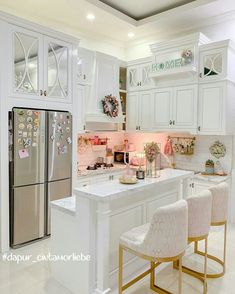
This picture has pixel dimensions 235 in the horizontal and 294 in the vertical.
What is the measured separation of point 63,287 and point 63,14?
12.7ft

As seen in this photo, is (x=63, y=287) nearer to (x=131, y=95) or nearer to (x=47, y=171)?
(x=47, y=171)

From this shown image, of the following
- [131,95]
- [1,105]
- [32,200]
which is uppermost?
[131,95]

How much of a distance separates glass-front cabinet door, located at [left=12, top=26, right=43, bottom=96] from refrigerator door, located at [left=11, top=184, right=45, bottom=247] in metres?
1.29

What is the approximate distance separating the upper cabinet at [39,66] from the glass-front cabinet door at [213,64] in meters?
2.12

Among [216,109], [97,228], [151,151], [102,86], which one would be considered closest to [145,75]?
[102,86]

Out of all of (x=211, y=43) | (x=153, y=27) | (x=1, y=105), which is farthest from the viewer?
(x=153, y=27)

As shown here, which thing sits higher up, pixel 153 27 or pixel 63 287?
pixel 153 27

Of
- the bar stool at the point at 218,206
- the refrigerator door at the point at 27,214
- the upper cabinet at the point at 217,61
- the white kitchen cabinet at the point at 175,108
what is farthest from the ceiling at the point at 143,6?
the refrigerator door at the point at 27,214

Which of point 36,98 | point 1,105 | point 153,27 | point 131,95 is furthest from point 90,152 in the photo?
point 153,27

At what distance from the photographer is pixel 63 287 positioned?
2.53m

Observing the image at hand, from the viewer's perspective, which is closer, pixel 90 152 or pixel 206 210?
pixel 206 210

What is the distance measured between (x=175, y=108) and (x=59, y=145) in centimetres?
213

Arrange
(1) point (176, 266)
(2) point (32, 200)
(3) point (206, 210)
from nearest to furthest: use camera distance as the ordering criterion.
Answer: (3) point (206, 210) < (1) point (176, 266) < (2) point (32, 200)

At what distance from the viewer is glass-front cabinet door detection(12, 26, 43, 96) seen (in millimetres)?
3283
